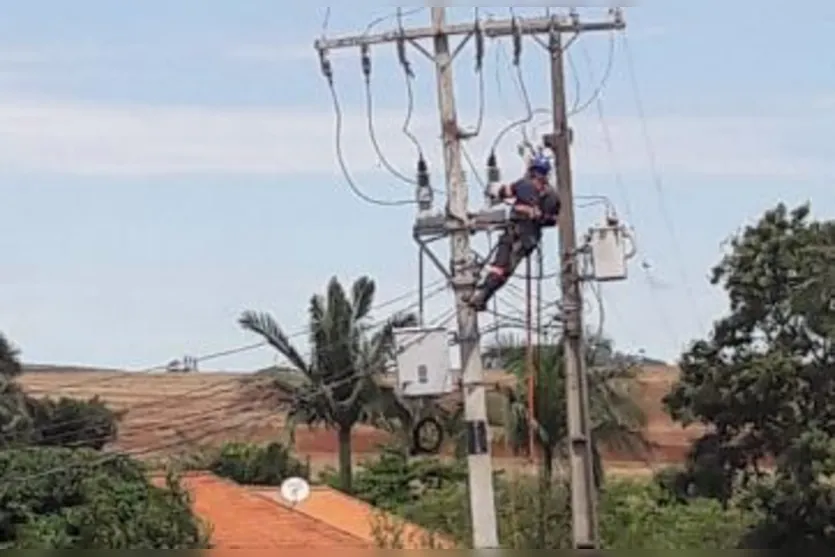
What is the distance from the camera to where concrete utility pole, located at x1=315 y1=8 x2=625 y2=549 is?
21.8 metres

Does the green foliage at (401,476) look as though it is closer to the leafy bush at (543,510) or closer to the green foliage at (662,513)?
the leafy bush at (543,510)

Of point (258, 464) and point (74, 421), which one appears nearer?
point (74, 421)

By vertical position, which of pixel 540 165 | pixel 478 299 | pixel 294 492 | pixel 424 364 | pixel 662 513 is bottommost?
pixel 662 513

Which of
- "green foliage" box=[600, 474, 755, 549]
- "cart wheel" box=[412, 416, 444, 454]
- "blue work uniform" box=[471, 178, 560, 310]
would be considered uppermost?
"blue work uniform" box=[471, 178, 560, 310]

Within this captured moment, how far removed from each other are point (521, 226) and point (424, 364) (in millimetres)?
1661

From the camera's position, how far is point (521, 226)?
21.8 metres

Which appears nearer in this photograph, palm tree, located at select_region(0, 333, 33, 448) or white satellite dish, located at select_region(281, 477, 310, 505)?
white satellite dish, located at select_region(281, 477, 310, 505)

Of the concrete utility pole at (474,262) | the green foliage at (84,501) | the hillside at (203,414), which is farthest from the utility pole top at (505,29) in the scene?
the hillside at (203,414)

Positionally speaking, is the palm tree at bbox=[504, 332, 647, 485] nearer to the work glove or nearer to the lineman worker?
the work glove

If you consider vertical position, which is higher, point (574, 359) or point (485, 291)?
point (485, 291)

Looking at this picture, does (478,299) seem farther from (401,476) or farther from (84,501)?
(401,476)

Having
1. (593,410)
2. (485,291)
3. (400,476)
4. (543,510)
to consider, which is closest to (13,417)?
(400,476)

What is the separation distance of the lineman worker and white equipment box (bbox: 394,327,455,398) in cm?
54

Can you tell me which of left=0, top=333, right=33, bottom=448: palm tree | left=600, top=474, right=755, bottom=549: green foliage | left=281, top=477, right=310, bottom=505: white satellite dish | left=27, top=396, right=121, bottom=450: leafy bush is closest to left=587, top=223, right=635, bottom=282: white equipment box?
left=600, top=474, right=755, bottom=549: green foliage
